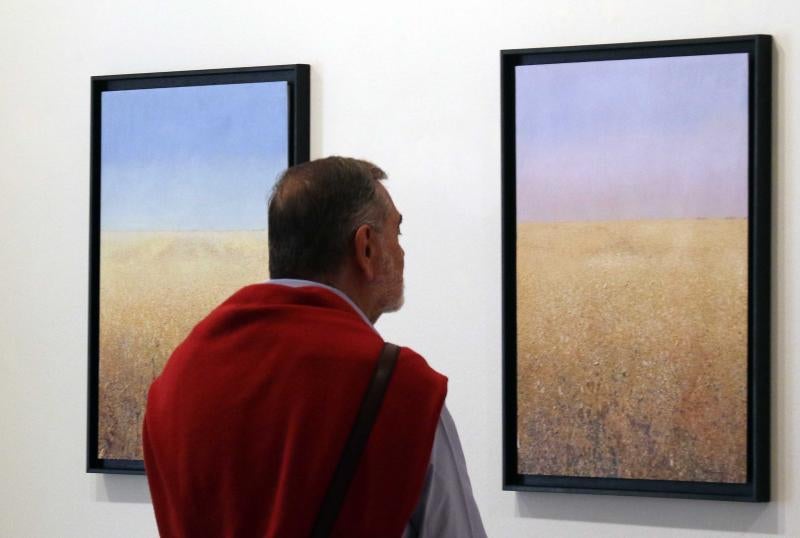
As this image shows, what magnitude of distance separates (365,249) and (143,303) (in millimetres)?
1545

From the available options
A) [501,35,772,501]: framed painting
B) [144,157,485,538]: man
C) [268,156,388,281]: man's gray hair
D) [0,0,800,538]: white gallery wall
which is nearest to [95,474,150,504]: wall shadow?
[0,0,800,538]: white gallery wall

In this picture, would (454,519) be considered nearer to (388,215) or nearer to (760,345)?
(388,215)

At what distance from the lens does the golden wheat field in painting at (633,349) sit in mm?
2654

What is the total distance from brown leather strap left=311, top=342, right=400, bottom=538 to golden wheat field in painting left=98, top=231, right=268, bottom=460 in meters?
1.50

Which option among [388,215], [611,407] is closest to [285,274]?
[388,215]

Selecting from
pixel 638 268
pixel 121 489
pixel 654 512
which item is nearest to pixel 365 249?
pixel 638 268

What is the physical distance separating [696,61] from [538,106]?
349 millimetres

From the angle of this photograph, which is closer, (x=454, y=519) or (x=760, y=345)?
(x=454, y=519)

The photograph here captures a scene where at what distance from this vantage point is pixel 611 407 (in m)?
2.72

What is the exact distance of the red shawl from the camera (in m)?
1.57

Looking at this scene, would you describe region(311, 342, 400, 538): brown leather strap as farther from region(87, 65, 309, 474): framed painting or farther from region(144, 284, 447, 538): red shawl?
region(87, 65, 309, 474): framed painting

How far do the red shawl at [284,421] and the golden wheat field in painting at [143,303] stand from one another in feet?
4.53

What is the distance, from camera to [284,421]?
1594 mm

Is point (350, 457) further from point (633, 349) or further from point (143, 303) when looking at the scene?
point (143, 303)
